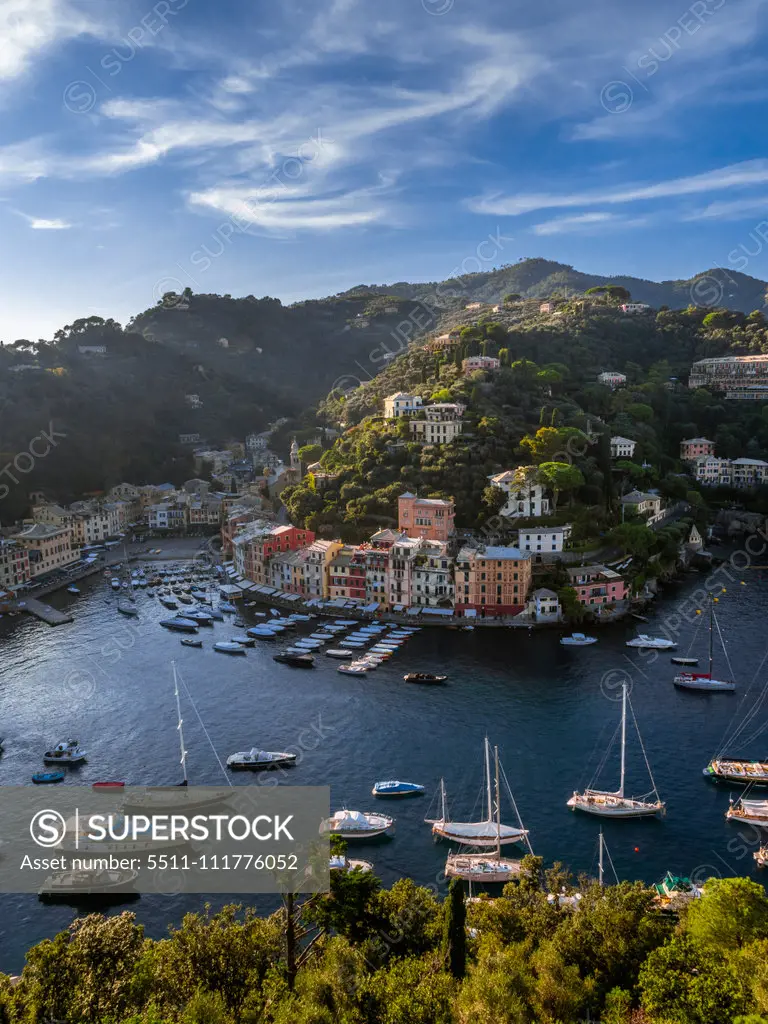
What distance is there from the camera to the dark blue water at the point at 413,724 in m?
18.6

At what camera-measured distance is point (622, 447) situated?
184ft

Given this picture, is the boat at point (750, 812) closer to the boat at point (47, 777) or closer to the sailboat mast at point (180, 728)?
the sailboat mast at point (180, 728)

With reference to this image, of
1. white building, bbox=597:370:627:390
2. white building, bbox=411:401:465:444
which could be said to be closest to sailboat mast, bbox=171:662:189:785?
white building, bbox=411:401:465:444

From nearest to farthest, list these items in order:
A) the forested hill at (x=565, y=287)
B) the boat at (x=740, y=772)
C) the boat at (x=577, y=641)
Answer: the boat at (x=740, y=772) → the boat at (x=577, y=641) → the forested hill at (x=565, y=287)

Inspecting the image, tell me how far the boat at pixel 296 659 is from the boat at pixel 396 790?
1039cm

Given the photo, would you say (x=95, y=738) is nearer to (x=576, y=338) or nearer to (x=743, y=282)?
(x=576, y=338)

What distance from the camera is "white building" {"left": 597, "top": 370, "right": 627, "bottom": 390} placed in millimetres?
67500

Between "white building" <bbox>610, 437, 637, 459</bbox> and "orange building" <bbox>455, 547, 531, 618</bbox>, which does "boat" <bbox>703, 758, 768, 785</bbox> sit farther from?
"white building" <bbox>610, 437, 637, 459</bbox>

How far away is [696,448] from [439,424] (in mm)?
28159

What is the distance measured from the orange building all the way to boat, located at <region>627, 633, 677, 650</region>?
18.8 ft

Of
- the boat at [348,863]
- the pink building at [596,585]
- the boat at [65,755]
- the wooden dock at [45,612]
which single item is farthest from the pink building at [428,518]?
the boat at [348,863]

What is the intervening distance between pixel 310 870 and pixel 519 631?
2319cm

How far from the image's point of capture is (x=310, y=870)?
1291 cm

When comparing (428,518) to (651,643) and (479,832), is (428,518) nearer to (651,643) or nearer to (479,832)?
(651,643)
